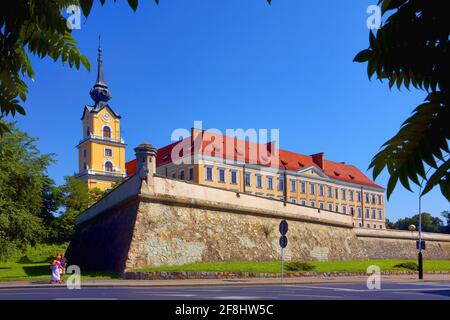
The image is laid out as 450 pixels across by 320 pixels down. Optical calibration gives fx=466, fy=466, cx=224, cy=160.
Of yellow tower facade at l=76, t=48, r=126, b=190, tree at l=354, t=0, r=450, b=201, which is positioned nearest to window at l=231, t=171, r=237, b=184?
yellow tower facade at l=76, t=48, r=126, b=190

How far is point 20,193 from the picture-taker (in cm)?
3572

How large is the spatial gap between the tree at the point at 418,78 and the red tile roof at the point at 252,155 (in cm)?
6725

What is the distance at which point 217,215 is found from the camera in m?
35.6

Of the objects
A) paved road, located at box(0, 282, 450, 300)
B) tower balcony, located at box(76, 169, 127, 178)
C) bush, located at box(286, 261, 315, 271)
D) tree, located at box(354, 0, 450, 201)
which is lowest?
bush, located at box(286, 261, 315, 271)

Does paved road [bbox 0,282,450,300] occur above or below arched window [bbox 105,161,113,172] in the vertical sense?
below

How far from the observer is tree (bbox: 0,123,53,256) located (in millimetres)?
32406

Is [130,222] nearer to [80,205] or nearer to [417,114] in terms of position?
[417,114]

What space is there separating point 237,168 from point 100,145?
1289 inches

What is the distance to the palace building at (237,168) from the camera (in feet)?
237

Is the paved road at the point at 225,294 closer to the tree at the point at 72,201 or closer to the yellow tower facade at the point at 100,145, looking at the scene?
the tree at the point at 72,201

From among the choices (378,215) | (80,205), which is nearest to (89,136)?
(80,205)

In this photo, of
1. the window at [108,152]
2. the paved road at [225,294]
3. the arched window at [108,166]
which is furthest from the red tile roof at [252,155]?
the paved road at [225,294]

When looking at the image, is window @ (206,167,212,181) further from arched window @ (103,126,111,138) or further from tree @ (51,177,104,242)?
arched window @ (103,126,111,138)

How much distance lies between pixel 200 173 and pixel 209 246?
120 ft
